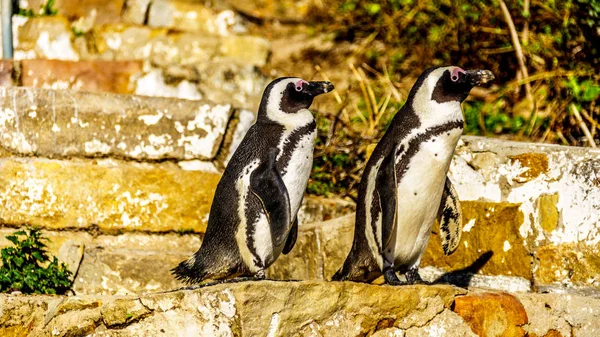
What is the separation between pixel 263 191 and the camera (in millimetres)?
4039

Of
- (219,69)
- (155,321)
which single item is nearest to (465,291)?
(155,321)

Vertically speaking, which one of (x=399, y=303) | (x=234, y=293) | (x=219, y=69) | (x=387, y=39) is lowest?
(x=387, y=39)

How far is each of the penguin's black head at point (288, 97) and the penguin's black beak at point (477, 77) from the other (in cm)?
62

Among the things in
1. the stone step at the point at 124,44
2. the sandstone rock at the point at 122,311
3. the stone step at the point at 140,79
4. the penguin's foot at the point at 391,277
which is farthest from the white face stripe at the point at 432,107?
the stone step at the point at 124,44

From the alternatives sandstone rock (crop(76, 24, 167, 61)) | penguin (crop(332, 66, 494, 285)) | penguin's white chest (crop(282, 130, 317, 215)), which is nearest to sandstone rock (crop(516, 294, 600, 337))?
penguin (crop(332, 66, 494, 285))

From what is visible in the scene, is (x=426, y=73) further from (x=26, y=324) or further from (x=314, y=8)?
(x=314, y=8)

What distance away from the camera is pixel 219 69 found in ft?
23.2

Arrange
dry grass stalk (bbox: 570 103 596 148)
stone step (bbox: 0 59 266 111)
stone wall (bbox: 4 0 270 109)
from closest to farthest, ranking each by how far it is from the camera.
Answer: dry grass stalk (bbox: 570 103 596 148)
stone step (bbox: 0 59 266 111)
stone wall (bbox: 4 0 270 109)

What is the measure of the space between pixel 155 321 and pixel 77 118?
7.73 feet

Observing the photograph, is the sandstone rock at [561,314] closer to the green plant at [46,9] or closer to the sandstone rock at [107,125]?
the sandstone rock at [107,125]

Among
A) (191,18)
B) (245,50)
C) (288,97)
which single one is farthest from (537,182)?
(191,18)

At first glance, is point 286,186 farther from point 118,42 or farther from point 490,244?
point 118,42

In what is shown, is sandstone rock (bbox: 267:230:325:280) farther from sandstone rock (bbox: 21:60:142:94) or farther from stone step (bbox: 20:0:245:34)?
stone step (bbox: 20:0:245:34)

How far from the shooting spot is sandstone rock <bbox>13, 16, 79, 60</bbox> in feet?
25.1
